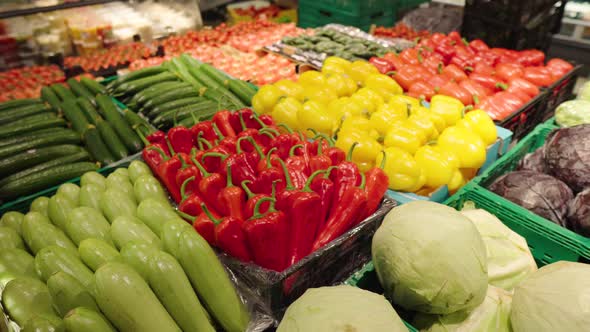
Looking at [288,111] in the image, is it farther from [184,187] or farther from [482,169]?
[482,169]

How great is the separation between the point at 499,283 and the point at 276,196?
0.97m

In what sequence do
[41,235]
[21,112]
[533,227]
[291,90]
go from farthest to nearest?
[21,112], [291,90], [533,227], [41,235]

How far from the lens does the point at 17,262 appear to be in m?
1.56

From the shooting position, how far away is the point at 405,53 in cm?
389

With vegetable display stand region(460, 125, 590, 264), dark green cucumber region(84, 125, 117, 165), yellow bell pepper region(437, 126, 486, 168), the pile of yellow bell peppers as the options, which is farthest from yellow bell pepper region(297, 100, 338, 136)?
dark green cucumber region(84, 125, 117, 165)

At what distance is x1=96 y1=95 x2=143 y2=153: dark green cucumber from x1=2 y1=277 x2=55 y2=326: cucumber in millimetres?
1428

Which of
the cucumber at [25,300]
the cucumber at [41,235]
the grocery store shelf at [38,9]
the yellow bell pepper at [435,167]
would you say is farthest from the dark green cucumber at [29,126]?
the yellow bell pepper at [435,167]

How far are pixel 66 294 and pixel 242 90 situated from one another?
2.30 meters

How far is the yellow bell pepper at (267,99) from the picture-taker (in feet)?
8.79

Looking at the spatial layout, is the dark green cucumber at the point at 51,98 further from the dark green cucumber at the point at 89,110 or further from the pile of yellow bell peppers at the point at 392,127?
the pile of yellow bell peppers at the point at 392,127

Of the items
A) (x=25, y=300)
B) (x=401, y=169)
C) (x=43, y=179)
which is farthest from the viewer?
(x=43, y=179)

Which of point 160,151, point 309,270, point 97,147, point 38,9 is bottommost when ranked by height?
point 309,270

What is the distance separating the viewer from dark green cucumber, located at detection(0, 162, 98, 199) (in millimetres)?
2258

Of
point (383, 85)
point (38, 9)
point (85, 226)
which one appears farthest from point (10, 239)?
point (383, 85)
